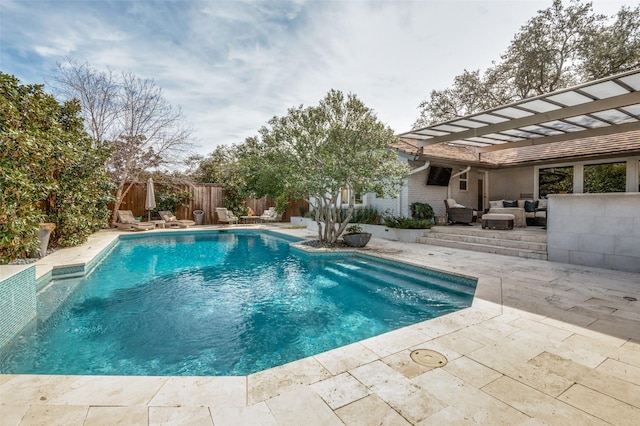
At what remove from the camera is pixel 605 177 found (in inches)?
Answer: 440

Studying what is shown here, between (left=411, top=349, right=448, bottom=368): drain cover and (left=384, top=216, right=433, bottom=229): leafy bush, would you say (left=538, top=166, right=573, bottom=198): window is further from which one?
(left=411, top=349, right=448, bottom=368): drain cover

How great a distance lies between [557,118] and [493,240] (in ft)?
11.2

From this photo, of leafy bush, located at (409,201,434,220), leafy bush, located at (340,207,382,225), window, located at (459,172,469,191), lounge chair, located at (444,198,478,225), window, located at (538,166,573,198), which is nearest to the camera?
lounge chair, located at (444,198,478,225)

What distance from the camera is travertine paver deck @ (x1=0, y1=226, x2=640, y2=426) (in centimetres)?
192

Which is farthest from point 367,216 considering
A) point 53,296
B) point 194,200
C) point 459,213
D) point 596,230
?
point 53,296

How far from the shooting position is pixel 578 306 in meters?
3.99

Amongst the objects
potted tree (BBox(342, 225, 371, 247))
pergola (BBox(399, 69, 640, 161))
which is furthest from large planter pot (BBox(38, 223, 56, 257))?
pergola (BBox(399, 69, 640, 161))

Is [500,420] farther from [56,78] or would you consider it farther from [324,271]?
[56,78]

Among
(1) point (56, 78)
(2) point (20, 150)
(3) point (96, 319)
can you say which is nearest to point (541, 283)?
(3) point (96, 319)

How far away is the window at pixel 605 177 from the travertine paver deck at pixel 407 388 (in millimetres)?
10446

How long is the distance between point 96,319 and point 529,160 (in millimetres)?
13963

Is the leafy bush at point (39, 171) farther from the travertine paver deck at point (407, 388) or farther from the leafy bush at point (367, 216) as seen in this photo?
the leafy bush at point (367, 216)

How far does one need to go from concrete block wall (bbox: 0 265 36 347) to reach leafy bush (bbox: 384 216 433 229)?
9527 mm

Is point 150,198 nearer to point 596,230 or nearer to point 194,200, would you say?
point 194,200
